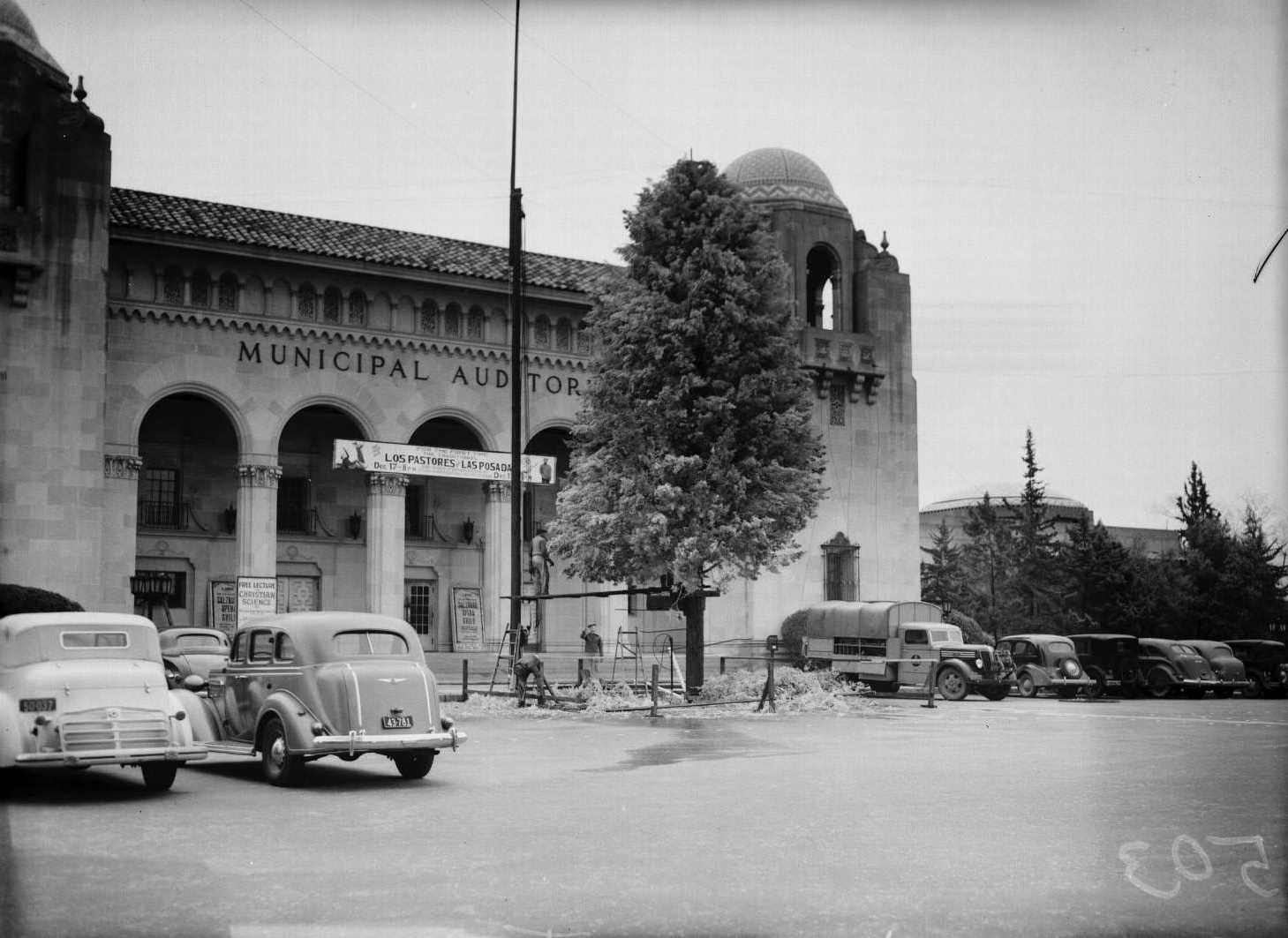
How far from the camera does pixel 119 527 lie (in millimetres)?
32281

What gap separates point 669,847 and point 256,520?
26275mm

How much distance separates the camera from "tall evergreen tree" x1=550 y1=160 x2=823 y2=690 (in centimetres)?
2778

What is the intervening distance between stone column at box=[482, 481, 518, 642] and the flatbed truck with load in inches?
338

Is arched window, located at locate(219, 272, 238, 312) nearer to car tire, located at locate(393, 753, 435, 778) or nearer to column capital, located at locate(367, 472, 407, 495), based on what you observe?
column capital, located at locate(367, 472, 407, 495)

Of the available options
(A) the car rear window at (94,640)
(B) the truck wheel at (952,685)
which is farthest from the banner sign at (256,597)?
(A) the car rear window at (94,640)

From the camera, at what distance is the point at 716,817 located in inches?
453

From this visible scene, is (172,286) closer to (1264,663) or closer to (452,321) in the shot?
(452,321)

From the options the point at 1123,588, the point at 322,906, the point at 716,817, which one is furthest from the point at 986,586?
the point at 322,906

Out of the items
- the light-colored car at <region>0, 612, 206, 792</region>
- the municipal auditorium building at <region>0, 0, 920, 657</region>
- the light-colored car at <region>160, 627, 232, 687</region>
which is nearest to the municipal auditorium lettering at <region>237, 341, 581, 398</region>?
the municipal auditorium building at <region>0, 0, 920, 657</region>

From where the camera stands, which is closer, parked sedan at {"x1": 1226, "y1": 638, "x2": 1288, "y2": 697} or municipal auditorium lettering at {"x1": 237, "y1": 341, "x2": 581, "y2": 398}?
municipal auditorium lettering at {"x1": 237, "y1": 341, "x2": 581, "y2": 398}

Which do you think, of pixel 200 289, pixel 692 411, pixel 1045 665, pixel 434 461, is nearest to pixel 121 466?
pixel 200 289

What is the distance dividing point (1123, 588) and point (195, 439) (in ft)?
111

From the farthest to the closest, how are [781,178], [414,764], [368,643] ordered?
1. [781,178]
2. [368,643]
3. [414,764]

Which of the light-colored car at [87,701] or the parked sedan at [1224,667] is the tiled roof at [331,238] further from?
the light-colored car at [87,701]
